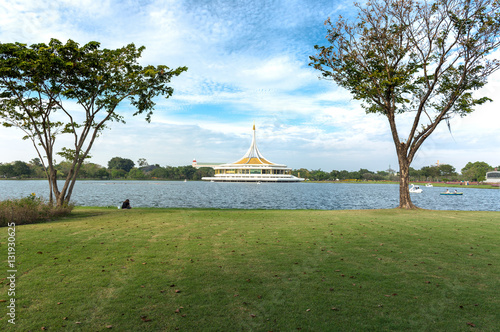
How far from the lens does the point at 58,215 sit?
52.7 ft

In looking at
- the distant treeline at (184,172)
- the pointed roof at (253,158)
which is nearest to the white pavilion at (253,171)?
the pointed roof at (253,158)

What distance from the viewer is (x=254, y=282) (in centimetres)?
620

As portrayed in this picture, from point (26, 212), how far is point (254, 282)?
13353 millimetres

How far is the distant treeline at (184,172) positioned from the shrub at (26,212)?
102909 millimetres

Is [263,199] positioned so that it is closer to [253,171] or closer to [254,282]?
[254,282]

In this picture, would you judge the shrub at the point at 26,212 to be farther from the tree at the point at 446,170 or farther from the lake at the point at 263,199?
the tree at the point at 446,170

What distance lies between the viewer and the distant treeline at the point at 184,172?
13162 centimetres

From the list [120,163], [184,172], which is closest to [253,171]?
[184,172]

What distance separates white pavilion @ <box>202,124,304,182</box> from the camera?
5531 inches

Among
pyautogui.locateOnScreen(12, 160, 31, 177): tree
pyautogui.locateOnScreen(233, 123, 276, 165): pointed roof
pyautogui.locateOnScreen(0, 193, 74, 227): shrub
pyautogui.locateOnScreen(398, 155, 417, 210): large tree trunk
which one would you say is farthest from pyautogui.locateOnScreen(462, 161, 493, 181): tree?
pyautogui.locateOnScreen(12, 160, 31, 177): tree

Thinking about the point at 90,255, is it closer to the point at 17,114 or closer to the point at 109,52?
the point at 109,52

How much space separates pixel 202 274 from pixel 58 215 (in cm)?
1328

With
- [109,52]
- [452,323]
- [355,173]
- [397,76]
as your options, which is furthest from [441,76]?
[355,173]

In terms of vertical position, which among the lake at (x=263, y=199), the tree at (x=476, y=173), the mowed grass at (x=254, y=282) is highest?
the tree at (x=476, y=173)
